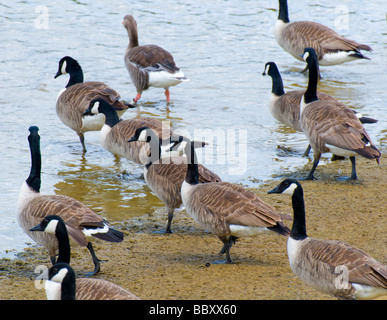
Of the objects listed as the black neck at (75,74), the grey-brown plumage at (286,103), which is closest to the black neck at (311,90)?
the grey-brown plumage at (286,103)

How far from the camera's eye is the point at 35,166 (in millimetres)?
7281

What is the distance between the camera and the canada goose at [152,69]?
1316 centimetres

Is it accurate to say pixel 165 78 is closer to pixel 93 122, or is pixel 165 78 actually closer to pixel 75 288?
pixel 93 122

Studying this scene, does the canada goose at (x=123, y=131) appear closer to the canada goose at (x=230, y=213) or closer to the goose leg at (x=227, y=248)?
the canada goose at (x=230, y=213)

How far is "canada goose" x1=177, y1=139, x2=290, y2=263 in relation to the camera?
6.40 meters

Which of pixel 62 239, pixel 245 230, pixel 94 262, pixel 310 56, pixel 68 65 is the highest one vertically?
pixel 310 56

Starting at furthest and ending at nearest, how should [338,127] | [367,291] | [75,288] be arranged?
[338,127]
[367,291]
[75,288]

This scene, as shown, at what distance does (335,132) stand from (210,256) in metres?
3.07

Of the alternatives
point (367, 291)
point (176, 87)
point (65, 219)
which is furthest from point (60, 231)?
point (176, 87)

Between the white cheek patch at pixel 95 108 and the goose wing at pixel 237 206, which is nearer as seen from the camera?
the goose wing at pixel 237 206

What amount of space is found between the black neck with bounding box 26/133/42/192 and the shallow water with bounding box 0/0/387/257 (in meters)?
0.80

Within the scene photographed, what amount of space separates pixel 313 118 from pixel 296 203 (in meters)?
3.37

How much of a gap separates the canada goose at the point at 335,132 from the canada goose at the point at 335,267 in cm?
288
